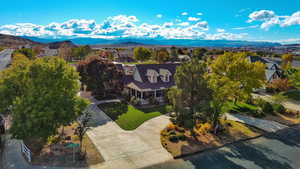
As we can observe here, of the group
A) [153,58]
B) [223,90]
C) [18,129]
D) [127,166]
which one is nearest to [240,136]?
[223,90]

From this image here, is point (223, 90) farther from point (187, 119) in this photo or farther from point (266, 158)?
point (266, 158)

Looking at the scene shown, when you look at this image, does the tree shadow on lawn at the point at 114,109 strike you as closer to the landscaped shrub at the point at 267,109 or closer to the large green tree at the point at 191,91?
the large green tree at the point at 191,91

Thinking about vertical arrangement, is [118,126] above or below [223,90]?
below

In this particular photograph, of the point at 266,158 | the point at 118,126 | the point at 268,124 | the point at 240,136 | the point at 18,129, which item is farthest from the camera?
the point at 268,124

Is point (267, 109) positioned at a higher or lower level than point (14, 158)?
higher

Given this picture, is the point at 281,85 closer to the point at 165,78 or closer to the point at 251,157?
the point at 165,78

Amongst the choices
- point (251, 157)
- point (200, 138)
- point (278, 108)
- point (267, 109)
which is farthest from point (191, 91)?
point (278, 108)

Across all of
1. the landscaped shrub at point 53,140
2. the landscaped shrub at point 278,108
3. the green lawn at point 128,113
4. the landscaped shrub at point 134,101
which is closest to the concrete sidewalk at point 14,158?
the landscaped shrub at point 53,140
